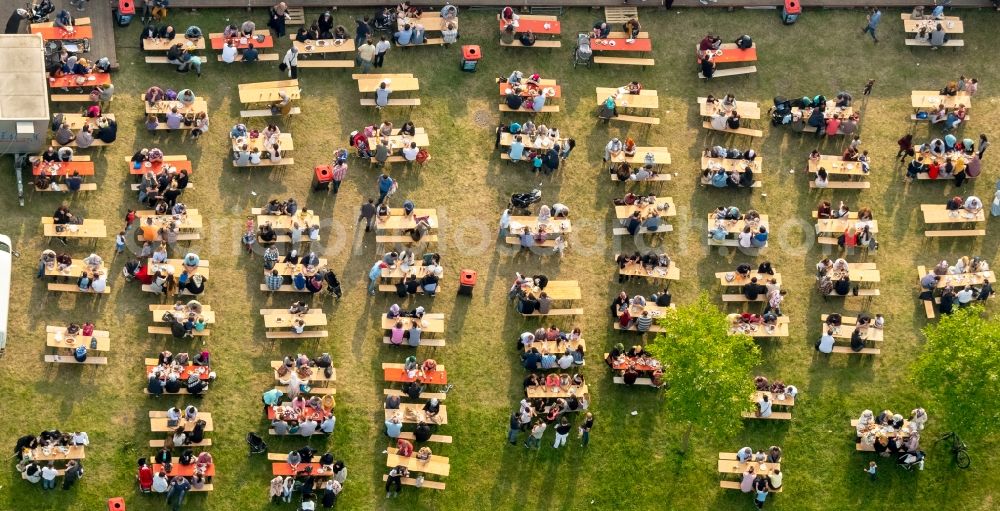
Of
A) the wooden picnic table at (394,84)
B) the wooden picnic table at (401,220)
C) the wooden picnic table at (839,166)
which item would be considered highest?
the wooden picnic table at (394,84)

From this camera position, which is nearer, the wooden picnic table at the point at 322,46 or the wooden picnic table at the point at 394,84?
the wooden picnic table at the point at 394,84

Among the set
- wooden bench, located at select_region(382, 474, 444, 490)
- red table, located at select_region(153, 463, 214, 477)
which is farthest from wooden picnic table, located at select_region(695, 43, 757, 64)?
red table, located at select_region(153, 463, 214, 477)

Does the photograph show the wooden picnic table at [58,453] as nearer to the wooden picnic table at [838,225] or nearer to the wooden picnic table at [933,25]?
the wooden picnic table at [838,225]

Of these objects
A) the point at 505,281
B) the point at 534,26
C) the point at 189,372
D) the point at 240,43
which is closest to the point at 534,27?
the point at 534,26

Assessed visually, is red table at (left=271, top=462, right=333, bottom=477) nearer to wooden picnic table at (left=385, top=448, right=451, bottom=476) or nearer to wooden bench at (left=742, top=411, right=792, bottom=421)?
wooden picnic table at (left=385, top=448, right=451, bottom=476)

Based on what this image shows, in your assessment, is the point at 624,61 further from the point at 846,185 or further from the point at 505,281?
the point at 505,281

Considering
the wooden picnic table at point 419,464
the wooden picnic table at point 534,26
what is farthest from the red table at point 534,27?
the wooden picnic table at point 419,464
